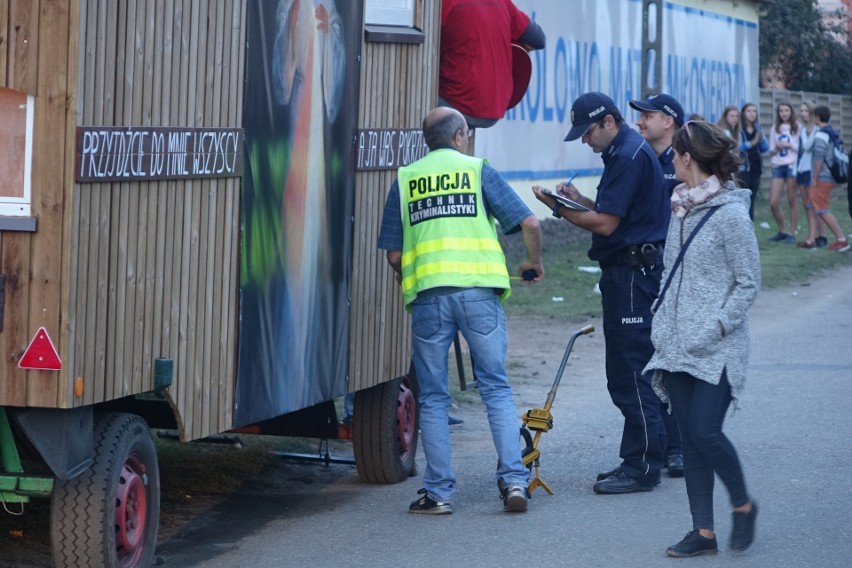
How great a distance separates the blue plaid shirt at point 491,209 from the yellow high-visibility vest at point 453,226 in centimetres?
4

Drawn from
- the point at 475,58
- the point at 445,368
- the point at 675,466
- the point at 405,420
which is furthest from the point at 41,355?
the point at 475,58

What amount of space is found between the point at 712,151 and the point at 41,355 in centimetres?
276

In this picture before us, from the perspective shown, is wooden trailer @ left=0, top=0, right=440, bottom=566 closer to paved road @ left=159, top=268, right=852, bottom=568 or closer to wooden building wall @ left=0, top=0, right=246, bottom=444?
wooden building wall @ left=0, top=0, right=246, bottom=444

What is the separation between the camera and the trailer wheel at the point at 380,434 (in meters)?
7.27

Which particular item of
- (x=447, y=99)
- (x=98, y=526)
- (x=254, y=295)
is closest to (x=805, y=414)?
(x=447, y=99)

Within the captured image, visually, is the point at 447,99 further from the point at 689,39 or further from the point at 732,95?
the point at 732,95

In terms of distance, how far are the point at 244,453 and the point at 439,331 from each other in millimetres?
1818

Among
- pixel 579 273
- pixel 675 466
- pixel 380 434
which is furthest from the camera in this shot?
pixel 579 273

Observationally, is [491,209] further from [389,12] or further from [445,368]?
[389,12]

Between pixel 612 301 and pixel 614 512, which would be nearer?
pixel 614 512

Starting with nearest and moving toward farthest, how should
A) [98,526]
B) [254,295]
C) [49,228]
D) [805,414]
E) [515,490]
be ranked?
[49,228] → [98,526] → [254,295] → [515,490] → [805,414]

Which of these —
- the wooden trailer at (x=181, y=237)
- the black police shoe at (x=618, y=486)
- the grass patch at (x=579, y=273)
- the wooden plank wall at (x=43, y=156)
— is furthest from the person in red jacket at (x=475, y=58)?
the grass patch at (x=579, y=273)

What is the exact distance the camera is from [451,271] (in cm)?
666

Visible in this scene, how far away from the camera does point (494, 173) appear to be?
6.72 metres
